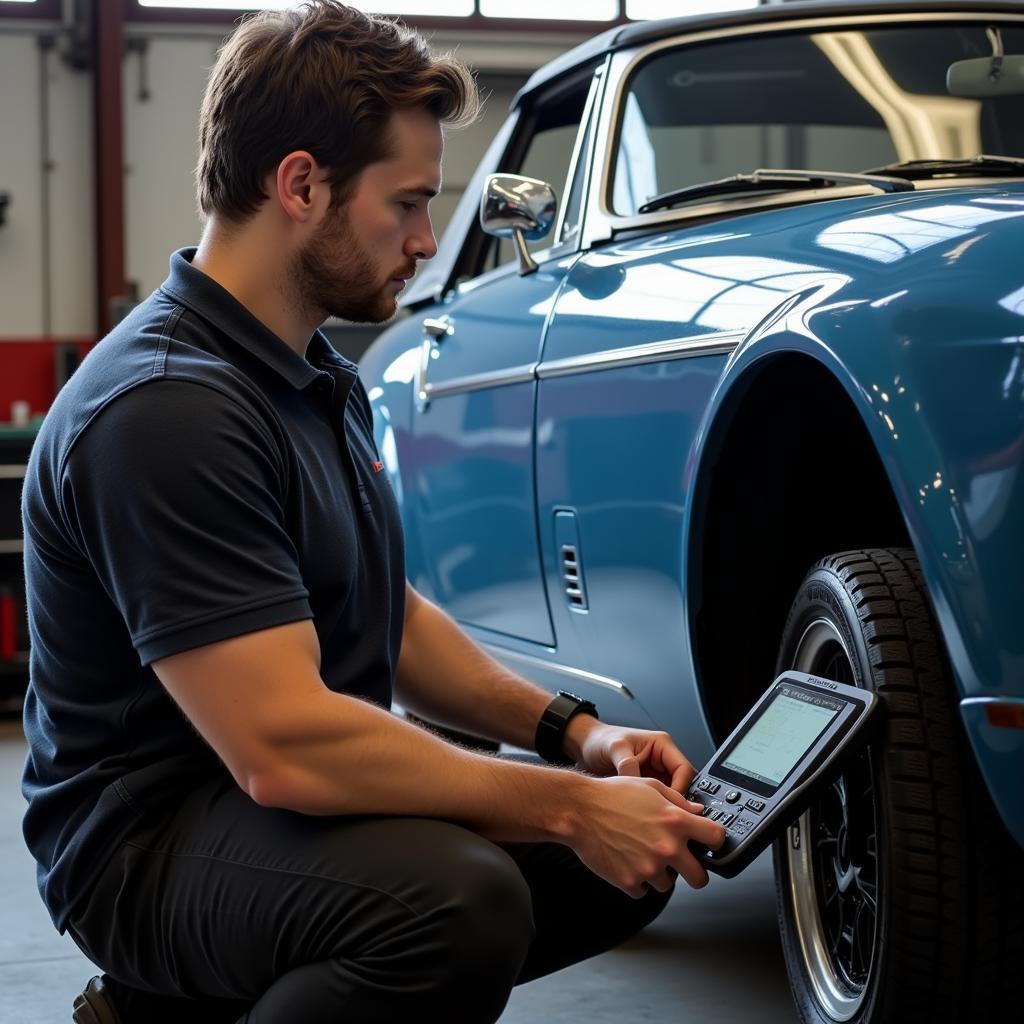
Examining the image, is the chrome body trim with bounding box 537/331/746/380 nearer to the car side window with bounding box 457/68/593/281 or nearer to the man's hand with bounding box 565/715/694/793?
the man's hand with bounding box 565/715/694/793

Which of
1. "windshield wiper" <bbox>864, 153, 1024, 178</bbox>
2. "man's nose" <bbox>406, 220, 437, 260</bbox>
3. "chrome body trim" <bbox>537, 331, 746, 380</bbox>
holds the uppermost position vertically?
"windshield wiper" <bbox>864, 153, 1024, 178</bbox>

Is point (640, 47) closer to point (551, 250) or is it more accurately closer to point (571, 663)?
point (551, 250)

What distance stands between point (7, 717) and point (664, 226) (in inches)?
151

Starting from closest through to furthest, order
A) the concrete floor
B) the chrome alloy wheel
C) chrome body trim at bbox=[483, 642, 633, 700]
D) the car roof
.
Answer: the chrome alloy wheel, the concrete floor, chrome body trim at bbox=[483, 642, 633, 700], the car roof

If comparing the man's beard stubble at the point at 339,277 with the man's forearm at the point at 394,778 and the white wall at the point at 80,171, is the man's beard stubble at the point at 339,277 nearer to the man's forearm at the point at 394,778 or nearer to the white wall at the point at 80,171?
the man's forearm at the point at 394,778

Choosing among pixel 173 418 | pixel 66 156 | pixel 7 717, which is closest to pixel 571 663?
pixel 173 418

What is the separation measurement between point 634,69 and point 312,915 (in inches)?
74.9

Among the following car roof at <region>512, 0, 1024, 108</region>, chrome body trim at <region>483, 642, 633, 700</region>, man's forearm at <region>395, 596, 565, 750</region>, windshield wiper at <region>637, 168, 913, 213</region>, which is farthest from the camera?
car roof at <region>512, 0, 1024, 108</region>

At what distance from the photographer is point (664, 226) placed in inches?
108

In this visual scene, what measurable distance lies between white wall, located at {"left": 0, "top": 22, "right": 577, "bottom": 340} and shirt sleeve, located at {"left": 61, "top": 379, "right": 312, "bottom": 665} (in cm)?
706

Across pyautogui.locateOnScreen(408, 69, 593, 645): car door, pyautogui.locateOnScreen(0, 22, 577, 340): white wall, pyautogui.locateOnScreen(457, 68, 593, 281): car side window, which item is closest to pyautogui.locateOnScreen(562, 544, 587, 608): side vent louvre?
pyautogui.locateOnScreen(408, 69, 593, 645): car door

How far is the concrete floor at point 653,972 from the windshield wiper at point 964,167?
4.22 ft

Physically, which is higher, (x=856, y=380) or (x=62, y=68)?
(x=62, y=68)

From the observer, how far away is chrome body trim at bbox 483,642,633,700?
2621 mm
